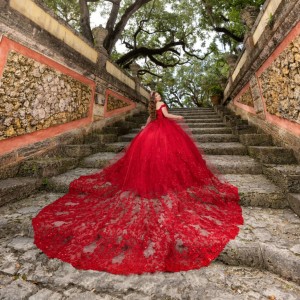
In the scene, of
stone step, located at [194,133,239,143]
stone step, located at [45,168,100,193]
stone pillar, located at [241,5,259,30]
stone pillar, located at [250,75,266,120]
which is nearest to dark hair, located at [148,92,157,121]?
stone step, located at [45,168,100,193]

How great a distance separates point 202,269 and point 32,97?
3653 millimetres

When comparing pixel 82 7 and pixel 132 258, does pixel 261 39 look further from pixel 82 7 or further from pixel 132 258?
pixel 82 7

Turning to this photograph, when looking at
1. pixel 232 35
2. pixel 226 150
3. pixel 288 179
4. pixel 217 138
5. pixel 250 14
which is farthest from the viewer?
pixel 232 35

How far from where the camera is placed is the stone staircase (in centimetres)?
140

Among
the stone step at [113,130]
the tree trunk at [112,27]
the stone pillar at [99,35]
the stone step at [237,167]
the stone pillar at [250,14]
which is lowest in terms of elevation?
the stone step at [237,167]

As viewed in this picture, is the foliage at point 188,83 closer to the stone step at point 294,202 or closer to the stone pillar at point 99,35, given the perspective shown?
the stone pillar at point 99,35

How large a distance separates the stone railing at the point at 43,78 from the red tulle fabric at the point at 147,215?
1.44 m

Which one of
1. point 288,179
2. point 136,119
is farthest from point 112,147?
point 288,179

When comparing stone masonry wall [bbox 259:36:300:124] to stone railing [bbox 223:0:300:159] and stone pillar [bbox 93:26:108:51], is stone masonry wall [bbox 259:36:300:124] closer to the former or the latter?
stone railing [bbox 223:0:300:159]

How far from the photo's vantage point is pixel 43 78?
3.62 metres

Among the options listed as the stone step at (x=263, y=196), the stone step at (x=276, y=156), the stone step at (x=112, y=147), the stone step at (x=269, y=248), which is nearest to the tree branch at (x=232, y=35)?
the stone step at (x=276, y=156)

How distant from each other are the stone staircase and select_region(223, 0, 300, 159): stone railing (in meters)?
0.61

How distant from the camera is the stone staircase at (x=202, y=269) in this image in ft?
4.60

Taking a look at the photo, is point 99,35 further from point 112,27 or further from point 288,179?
point 288,179
